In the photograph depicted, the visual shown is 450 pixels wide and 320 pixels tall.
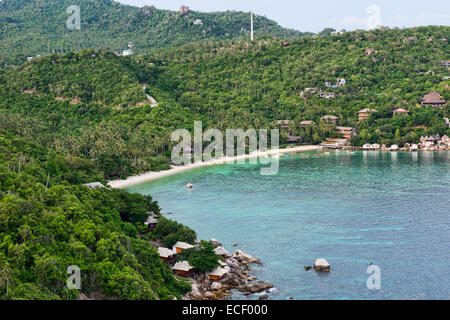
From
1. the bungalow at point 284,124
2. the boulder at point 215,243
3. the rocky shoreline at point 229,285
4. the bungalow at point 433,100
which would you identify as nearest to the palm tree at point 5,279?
the rocky shoreline at point 229,285

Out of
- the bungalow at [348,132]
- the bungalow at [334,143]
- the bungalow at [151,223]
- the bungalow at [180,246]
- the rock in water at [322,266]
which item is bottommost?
the rock in water at [322,266]

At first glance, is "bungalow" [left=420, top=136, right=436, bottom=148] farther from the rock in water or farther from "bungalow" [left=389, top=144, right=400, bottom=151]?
the rock in water

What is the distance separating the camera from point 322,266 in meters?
25.4

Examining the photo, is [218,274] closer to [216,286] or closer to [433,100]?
[216,286]

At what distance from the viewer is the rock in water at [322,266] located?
997 inches

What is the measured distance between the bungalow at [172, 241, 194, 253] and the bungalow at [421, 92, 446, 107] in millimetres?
60326

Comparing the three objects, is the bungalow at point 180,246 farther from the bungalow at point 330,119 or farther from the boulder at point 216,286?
the bungalow at point 330,119

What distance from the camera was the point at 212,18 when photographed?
483ft

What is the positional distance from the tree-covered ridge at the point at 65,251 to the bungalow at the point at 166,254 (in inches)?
69.9

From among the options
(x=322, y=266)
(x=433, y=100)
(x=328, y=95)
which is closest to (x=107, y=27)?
(x=328, y=95)

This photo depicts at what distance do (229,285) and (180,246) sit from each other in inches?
162

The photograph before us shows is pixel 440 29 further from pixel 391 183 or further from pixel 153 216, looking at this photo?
pixel 153 216

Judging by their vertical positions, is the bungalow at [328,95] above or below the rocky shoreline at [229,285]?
above
